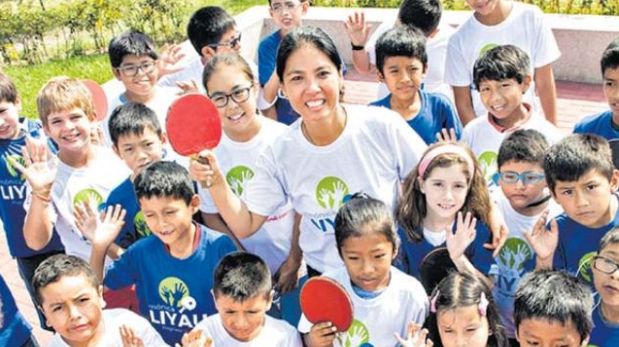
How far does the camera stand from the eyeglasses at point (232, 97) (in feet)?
14.8

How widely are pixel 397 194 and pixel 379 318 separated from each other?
2.54 feet

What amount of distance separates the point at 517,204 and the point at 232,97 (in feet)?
5.56

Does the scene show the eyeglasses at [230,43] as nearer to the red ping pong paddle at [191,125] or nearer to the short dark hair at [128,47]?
the short dark hair at [128,47]

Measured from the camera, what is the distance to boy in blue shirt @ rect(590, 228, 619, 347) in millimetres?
3461

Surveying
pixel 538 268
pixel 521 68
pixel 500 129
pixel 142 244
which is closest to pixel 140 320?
pixel 142 244

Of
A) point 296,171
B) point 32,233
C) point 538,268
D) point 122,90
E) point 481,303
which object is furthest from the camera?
point 122,90

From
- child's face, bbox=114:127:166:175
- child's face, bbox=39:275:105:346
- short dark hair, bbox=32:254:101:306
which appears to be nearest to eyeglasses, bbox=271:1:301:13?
child's face, bbox=114:127:166:175

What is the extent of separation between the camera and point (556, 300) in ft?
11.0

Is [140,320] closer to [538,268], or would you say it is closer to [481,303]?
[481,303]

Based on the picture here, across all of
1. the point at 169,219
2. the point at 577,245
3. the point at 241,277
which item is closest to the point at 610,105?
the point at 577,245

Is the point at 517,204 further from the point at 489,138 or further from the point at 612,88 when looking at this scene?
the point at 612,88

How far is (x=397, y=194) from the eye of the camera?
418cm

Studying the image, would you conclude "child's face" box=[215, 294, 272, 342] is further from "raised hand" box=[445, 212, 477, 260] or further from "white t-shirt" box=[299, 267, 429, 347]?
"raised hand" box=[445, 212, 477, 260]

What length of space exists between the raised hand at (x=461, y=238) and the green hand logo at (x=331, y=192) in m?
0.59
